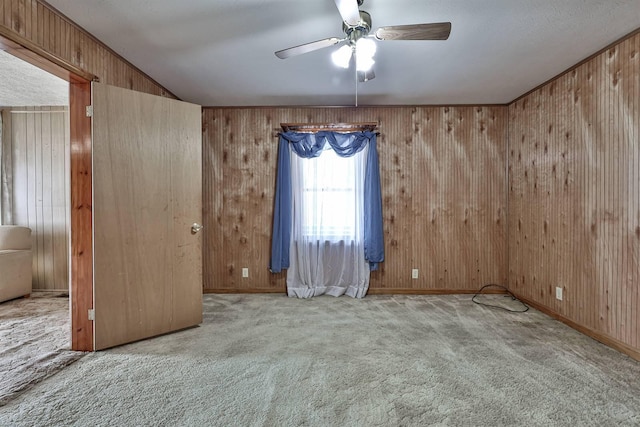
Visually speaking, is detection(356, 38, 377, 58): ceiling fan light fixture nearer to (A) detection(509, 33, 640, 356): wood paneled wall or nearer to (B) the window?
(B) the window

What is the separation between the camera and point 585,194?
2656 mm

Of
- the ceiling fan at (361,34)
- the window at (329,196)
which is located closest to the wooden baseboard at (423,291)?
the window at (329,196)

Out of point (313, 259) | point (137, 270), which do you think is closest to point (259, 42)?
point (137, 270)

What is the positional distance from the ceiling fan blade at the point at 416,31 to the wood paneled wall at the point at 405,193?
209 cm

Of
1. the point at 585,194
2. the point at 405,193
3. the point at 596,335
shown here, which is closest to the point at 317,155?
the point at 405,193

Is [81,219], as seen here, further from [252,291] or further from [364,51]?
[364,51]

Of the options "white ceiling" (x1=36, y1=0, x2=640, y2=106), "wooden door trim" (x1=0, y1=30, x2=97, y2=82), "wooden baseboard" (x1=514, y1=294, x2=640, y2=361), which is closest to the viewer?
"wooden door trim" (x1=0, y1=30, x2=97, y2=82)

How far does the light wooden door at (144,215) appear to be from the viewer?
2279 millimetres

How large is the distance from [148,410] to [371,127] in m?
3.40

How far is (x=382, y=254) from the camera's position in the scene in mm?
3719

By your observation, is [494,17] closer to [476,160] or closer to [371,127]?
[371,127]

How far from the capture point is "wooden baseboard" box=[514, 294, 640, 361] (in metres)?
2.21

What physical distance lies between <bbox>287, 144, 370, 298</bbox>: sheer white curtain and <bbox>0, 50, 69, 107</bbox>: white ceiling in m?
2.69

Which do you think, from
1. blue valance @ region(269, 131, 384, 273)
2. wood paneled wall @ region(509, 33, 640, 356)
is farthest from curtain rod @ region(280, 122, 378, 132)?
wood paneled wall @ region(509, 33, 640, 356)
